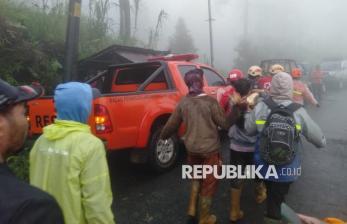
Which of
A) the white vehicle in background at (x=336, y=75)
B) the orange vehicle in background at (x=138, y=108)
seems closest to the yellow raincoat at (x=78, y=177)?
the orange vehicle in background at (x=138, y=108)

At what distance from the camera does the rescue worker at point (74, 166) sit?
2119 mm

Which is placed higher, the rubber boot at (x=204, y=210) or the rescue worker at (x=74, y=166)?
the rescue worker at (x=74, y=166)

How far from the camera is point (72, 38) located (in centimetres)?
575

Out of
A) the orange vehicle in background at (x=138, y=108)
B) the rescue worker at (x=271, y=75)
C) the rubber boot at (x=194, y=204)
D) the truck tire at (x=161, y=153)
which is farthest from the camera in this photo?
the rescue worker at (x=271, y=75)

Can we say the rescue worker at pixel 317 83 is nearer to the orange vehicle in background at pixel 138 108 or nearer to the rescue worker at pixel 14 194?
the orange vehicle in background at pixel 138 108

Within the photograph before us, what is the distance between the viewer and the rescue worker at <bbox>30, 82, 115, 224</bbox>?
6.95ft

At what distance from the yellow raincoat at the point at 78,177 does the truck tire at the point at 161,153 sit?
3271mm

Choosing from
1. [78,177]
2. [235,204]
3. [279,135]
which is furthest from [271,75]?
[78,177]

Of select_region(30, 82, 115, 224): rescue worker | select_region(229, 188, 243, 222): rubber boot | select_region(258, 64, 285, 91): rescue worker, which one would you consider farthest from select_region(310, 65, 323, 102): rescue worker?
select_region(30, 82, 115, 224): rescue worker

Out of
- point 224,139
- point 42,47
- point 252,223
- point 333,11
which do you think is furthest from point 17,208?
point 333,11

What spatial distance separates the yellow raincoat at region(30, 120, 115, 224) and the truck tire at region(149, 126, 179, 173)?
3.27 m

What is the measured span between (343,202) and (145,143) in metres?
2.76

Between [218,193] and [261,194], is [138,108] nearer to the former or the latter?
[218,193]

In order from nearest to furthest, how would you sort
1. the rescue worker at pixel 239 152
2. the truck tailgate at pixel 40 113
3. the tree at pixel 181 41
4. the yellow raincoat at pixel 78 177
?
the yellow raincoat at pixel 78 177
the rescue worker at pixel 239 152
the truck tailgate at pixel 40 113
the tree at pixel 181 41
